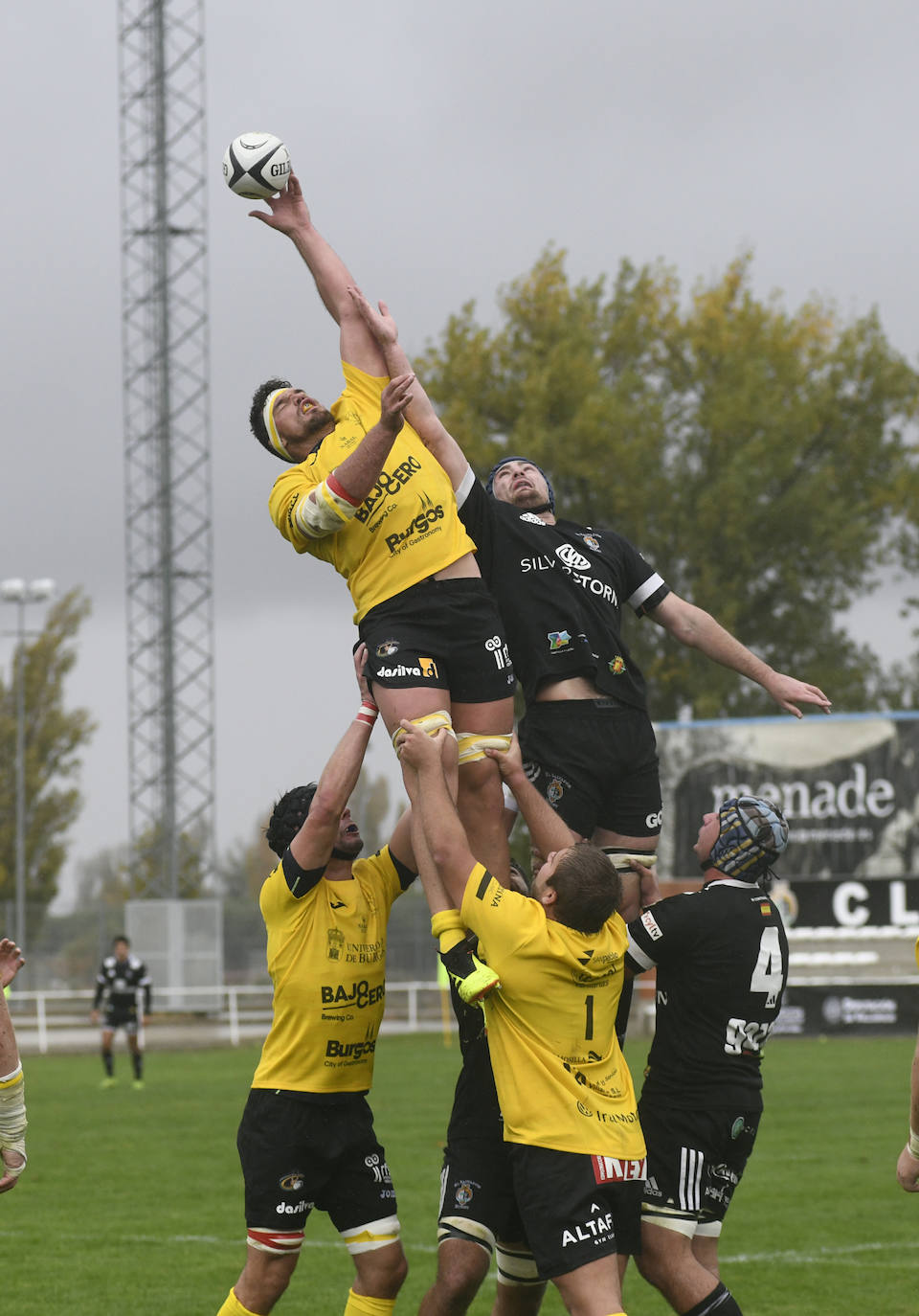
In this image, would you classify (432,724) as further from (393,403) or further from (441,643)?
(393,403)

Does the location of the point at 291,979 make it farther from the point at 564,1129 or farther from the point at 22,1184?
the point at 22,1184

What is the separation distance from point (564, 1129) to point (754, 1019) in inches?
60.0

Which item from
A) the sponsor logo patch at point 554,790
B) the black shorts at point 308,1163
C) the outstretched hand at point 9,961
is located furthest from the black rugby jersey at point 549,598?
the outstretched hand at point 9,961

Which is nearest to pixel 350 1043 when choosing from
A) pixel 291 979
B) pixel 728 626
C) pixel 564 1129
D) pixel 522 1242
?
pixel 291 979

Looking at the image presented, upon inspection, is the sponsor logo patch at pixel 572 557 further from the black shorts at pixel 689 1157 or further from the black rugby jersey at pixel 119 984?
the black rugby jersey at pixel 119 984

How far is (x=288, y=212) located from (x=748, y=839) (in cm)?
328

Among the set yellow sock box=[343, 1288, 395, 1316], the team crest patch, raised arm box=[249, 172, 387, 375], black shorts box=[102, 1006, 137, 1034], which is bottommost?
black shorts box=[102, 1006, 137, 1034]

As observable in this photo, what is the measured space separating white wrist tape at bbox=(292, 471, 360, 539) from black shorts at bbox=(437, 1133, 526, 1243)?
2.65 meters

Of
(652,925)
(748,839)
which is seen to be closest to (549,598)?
(748,839)

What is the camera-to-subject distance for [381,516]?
6980mm

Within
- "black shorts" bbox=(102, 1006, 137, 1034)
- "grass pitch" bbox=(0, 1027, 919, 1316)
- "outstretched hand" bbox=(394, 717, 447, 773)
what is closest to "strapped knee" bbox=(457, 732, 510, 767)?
"outstretched hand" bbox=(394, 717, 447, 773)

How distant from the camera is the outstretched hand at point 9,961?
24.4 ft

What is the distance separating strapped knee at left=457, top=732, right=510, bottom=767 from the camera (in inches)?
273

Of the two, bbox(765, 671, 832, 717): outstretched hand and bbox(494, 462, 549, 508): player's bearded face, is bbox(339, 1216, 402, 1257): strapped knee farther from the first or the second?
bbox(494, 462, 549, 508): player's bearded face
